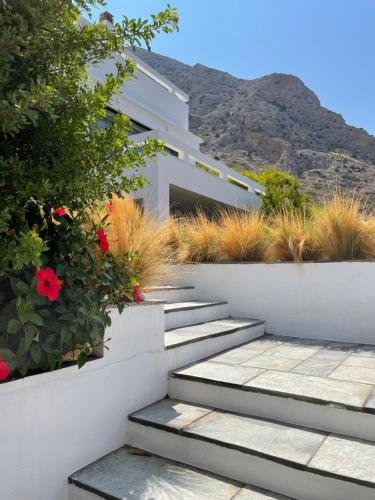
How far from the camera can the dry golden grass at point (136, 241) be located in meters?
2.56

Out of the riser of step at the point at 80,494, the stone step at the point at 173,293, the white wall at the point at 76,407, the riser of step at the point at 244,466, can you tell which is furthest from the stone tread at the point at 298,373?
the stone step at the point at 173,293

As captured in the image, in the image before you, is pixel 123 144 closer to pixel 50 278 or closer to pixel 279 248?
pixel 50 278

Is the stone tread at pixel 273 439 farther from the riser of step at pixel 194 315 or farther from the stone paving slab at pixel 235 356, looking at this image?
the riser of step at pixel 194 315

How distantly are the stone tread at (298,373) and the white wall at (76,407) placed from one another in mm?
336

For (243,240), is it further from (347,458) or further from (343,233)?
(347,458)

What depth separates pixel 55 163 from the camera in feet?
5.25

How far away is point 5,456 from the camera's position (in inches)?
61.2

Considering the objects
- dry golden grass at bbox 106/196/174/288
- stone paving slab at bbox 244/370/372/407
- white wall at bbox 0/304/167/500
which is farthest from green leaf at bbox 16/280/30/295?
stone paving slab at bbox 244/370/372/407

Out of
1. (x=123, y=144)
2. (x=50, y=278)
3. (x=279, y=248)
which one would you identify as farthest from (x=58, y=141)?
(x=279, y=248)

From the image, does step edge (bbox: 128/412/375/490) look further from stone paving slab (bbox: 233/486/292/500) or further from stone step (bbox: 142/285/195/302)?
stone step (bbox: 142/285/195/302)

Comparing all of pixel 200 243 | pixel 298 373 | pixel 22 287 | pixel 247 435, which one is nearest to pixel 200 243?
pixel 200 243

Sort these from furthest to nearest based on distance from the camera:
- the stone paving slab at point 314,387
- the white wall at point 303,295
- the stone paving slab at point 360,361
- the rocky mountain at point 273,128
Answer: the rocky mountain at point 273,128 → the white wall at point 303,295 → the stone paving slab at point 360,361 → the stone paving slab at point 314,387

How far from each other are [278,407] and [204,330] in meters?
1.21

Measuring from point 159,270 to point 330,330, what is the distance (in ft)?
6.77
